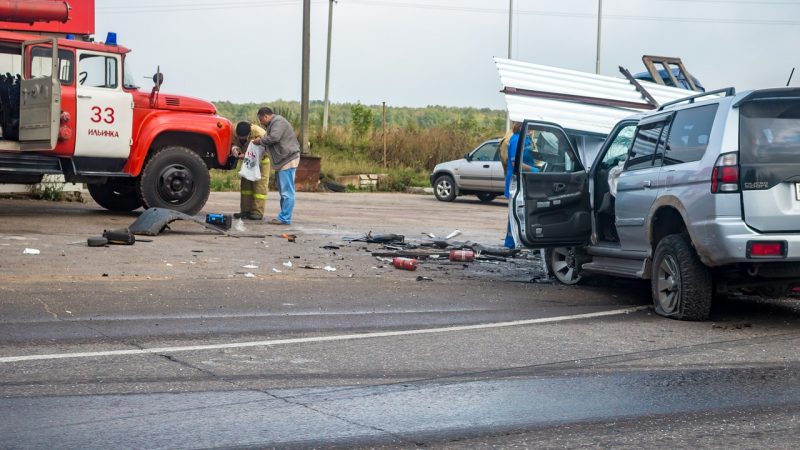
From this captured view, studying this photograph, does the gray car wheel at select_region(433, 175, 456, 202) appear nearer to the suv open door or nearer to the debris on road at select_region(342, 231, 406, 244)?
the debris on road at select_region(342, 231, 406, 244)

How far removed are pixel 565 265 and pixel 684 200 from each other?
9.31 feet

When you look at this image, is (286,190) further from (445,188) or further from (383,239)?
(445,188)

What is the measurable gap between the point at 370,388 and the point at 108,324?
9.21 ft

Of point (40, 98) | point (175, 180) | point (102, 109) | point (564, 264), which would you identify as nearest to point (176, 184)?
point (175, 180)

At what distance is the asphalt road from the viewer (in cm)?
521

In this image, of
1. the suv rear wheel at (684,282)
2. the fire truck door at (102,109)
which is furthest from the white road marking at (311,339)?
the fire truck door at (102,109)

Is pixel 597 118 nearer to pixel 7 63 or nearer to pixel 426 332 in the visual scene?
pixel 426 332

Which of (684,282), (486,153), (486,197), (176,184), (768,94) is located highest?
(768,94)

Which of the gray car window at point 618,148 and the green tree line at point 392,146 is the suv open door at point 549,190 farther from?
the green tree line at point 392,146

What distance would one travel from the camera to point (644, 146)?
10133 mm

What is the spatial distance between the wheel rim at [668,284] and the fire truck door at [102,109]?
8797 millimetres

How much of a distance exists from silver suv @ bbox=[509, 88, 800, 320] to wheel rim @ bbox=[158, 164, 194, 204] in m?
6.54

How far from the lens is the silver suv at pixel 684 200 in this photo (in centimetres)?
A: 834

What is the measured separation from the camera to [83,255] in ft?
39.0
